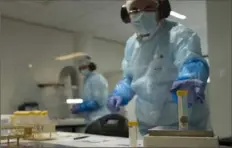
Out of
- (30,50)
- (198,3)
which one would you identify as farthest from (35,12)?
(198,3)

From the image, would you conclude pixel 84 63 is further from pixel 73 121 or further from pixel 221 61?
pixel 221 61

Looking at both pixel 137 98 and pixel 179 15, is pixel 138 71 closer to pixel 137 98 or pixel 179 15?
pixel 137 98

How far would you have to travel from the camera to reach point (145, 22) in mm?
1336

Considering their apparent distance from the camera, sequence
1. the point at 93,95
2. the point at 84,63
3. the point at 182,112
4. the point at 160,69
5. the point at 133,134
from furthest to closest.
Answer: the point at 84,63, the point at 93,95, the point at 160,69, the point at 133,134, the point at 182,112

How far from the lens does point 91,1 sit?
2.72 meters

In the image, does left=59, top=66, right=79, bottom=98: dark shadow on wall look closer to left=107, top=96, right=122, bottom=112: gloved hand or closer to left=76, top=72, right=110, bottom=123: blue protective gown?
left=76, top=72, right=110, bottom=123: blue protective gown

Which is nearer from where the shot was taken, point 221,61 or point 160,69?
point 160,69

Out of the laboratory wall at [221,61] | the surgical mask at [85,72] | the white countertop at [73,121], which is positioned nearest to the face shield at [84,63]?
the surgical mask at [85,72]

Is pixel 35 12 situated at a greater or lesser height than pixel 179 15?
greater

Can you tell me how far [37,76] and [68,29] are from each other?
68 cm

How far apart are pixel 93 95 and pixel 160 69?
1.37m

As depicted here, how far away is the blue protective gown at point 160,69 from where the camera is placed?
4.01 feet

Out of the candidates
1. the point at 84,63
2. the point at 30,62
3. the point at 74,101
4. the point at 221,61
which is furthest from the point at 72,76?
the point at 221,61

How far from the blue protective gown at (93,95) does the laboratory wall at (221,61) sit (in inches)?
34.4
